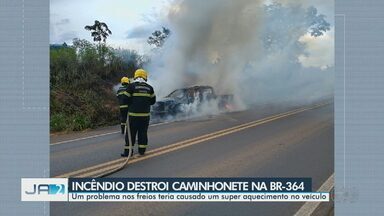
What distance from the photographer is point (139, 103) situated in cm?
668

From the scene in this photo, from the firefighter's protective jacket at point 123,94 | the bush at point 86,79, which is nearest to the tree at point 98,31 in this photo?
the bush at point 86,79

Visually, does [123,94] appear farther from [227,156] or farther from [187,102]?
[187,102]

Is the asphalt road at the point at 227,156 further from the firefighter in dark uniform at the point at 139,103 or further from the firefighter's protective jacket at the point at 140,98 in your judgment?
the firefighter's protective jacket at the point at 140,98

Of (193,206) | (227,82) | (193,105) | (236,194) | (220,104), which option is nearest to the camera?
(236,194)

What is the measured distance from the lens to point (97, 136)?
8672mm

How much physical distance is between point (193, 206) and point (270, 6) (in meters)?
2.36

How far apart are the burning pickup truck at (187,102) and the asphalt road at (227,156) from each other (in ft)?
2.40

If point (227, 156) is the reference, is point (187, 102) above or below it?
above
